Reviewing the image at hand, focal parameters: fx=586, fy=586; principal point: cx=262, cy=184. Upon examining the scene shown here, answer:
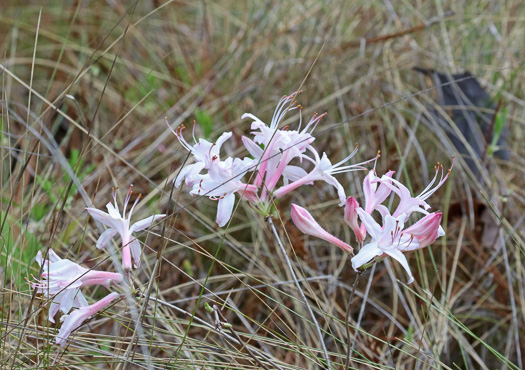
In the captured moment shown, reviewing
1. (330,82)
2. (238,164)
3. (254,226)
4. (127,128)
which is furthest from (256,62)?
(238,164)

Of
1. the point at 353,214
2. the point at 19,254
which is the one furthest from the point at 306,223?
the point at 19,254

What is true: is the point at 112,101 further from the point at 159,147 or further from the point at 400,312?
the point at 400,312

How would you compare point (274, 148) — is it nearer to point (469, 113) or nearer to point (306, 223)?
point (306, 223)

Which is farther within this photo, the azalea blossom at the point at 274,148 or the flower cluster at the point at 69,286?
the azalea blossom at the point at 274,148

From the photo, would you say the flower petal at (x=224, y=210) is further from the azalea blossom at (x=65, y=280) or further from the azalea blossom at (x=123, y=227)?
the azalea blossom at (x=65, y=280)

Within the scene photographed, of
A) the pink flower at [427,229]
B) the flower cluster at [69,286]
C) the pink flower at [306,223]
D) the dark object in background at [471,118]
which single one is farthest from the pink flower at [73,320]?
the dark object in background at [471,118]

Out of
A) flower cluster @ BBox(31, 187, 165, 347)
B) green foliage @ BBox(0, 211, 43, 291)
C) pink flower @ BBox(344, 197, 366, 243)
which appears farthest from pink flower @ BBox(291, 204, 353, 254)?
green foliage @ BBox(0, 211, 43, 291)

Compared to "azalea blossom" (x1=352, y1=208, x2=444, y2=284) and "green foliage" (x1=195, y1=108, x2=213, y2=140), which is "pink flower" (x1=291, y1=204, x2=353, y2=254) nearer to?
"azalea blossom" (x1=352, y1=208, x2=444, y2=284)
